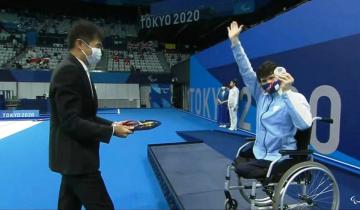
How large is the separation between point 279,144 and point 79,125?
59.8 inches

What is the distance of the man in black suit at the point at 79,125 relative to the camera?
1.63m

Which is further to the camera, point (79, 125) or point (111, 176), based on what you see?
point (111, 176)

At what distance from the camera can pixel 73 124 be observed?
1615 mm

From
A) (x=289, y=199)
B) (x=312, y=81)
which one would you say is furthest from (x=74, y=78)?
(x=312, y=81)

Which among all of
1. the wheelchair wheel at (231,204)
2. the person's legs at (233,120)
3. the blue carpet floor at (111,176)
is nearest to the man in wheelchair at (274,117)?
the wheelchair wheel at (231,204)

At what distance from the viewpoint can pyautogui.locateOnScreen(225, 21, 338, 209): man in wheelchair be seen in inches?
86.4

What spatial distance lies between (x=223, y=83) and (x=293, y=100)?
739 centimetres

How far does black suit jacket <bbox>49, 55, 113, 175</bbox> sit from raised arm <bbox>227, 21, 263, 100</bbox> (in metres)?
1.36

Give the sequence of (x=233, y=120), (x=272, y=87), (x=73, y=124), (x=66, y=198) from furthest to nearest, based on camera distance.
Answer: (x=233, y=120)
(x=272, y=87)
(x=66, y=198)
(x=73, y=124)

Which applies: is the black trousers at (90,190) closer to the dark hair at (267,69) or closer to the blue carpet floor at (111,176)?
the blue carpet floor at (111,176)

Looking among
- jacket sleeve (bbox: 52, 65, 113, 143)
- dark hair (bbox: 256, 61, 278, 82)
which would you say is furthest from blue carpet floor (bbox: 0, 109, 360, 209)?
jacket sleeve (bbox: 52, 65, 113, 143)

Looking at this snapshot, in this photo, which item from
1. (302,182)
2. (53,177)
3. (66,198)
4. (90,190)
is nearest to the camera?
(90,190)

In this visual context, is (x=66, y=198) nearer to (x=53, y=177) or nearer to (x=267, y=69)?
(x=267, y=69)

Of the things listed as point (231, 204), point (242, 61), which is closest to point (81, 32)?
point (242, 61)
